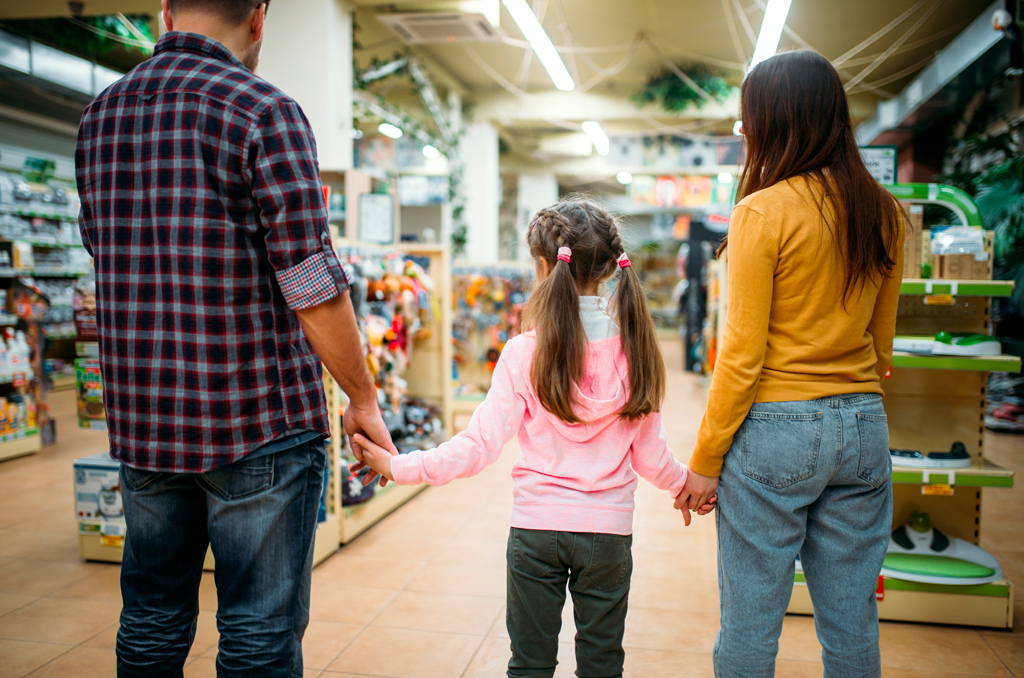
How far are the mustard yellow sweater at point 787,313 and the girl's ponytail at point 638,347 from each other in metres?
0.14

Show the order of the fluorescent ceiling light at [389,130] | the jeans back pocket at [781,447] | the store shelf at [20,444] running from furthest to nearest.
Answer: the fluorescent ceiling light at [389,130]
the store shelf at [20,444]
the jeans back pocket at [781,447]

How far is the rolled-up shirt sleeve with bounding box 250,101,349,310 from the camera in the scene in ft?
3.63

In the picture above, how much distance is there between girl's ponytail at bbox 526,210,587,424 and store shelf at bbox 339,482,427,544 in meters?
1.87

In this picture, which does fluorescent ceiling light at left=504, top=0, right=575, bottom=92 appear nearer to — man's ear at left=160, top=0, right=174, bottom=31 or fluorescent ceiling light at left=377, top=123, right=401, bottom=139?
fluorescent ceiling light at left=377, top=123, right=401, bottom=139

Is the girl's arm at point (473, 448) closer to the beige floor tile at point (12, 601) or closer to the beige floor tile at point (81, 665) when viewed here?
the beige floor tile at point (81, 665)

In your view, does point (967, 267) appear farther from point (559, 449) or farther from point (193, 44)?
point (193, 44)

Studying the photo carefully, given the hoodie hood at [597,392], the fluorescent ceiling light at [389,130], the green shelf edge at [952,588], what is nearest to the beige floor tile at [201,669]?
the hoodie hood at [597,392]

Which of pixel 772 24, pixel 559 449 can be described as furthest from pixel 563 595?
pixel 772 24

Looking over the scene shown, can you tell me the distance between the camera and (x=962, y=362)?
2.36 m

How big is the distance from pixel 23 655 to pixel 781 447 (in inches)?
97.5

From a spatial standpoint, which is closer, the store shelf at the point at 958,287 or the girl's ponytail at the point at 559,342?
the girl's ponytail at the point at 559,342

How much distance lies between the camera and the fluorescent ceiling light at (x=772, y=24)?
476cm

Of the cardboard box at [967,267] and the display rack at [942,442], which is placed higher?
the cardboard box at [967,267]

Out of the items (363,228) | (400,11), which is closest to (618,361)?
(363,228)
